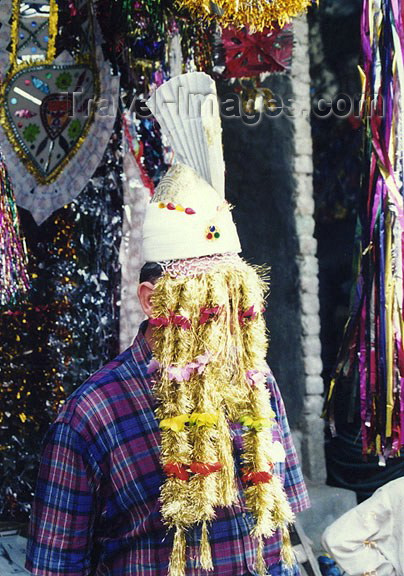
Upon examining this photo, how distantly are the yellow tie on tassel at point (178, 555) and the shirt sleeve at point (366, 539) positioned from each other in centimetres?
101

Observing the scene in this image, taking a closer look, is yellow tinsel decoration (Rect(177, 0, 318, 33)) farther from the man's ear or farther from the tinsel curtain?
the man's ear

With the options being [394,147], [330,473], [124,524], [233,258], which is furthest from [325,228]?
[124,524]

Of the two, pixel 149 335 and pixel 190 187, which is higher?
pixel 190 187

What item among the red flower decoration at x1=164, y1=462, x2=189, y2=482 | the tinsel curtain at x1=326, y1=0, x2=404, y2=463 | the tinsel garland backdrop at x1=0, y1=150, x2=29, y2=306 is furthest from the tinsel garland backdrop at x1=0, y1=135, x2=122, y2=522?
the red flower decoration at x1=164, y1=462, x2=189, y2=482

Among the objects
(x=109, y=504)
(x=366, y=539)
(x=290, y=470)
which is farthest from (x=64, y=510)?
(x=366, y=539)

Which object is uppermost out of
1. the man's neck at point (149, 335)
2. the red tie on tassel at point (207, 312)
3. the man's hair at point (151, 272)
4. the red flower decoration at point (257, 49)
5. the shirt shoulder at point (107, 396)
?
the red flower decoration at point (257, 49)

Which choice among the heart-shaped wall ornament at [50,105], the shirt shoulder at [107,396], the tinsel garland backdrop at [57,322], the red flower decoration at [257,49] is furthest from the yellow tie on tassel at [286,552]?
the red flower decoration at [257,49]

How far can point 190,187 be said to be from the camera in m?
1.89

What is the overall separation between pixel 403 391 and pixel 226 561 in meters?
1.37

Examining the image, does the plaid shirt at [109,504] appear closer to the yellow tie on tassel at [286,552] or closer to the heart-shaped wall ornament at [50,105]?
the yellow tie on tassel at [286,552]

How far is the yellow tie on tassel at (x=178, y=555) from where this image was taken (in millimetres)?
1690

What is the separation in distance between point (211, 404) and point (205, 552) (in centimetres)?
30

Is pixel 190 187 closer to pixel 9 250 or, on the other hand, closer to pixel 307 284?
pixel 9 250

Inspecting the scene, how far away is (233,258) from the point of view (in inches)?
74.7
